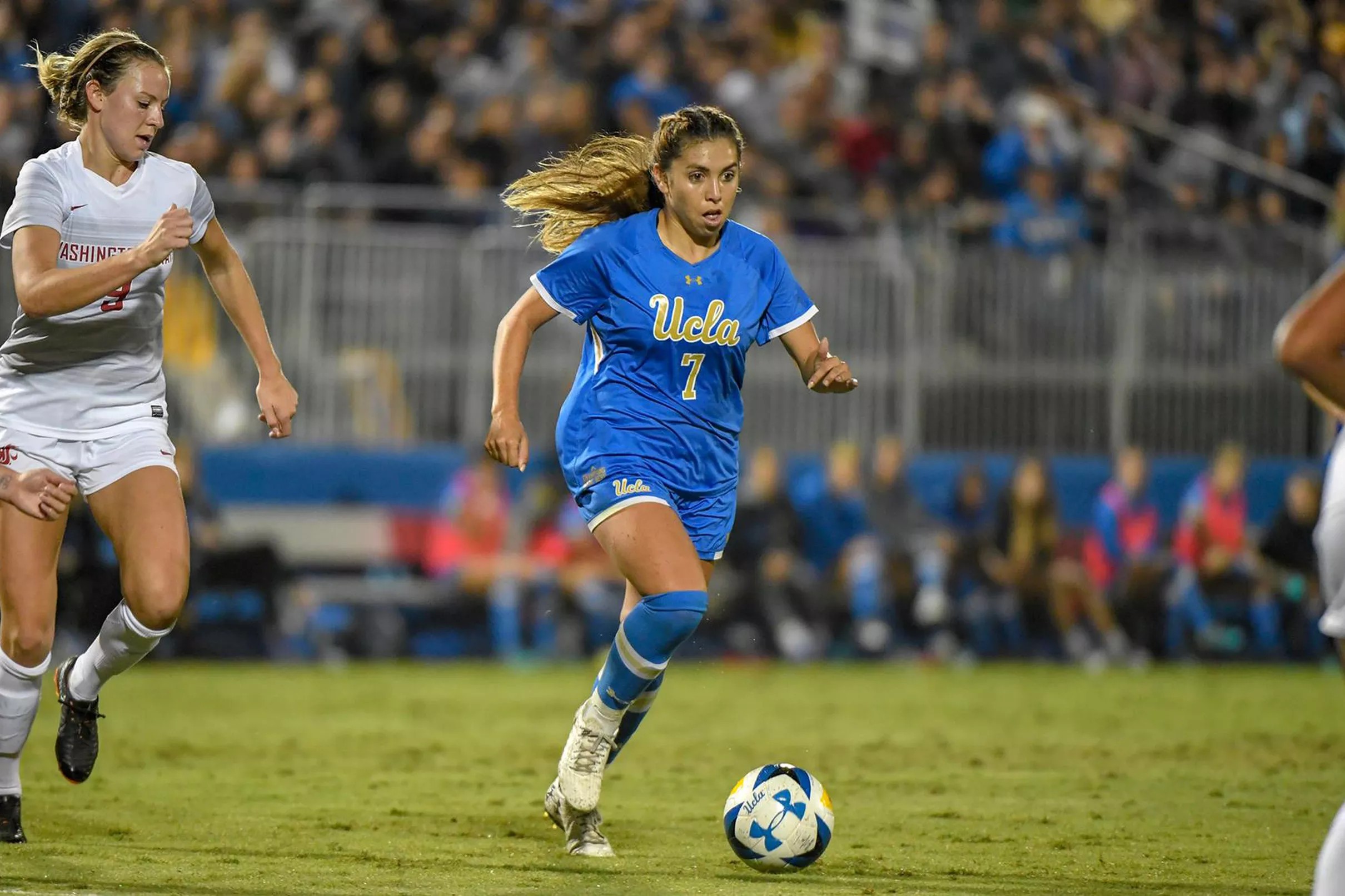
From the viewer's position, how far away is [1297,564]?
1598 cm

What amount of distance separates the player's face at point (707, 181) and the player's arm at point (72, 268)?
6.09ft

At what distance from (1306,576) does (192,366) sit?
993 centimetres

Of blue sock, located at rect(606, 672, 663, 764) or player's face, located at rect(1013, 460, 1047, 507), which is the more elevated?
blue sock, located at rect(606, 672, 663, 764)

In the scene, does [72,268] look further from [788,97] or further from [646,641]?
[788,97]

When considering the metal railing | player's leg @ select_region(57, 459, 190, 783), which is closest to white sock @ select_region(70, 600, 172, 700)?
player's leg @ select_region(57, 459, 190, 783)

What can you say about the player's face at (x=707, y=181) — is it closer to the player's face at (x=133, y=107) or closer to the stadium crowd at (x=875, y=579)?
the player's face at (x=133, y=107)

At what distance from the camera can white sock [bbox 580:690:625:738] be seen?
6559 millimetres

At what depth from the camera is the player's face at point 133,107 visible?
20.3 feet

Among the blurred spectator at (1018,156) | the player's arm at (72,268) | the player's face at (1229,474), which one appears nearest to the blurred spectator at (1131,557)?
the player's face at (1229,474)

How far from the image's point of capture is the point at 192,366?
15.6 meters

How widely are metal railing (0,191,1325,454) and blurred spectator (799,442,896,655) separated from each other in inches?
32.1

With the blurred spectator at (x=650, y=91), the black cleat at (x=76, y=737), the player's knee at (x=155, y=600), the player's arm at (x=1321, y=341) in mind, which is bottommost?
the black cleat at (x=76, y=737)

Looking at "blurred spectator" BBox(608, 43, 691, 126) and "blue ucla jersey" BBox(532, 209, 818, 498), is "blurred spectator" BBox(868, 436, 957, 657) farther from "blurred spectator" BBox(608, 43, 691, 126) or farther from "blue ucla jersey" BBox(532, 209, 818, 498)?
"blue ucla jersey" BBox(532, 209, 818, 498)

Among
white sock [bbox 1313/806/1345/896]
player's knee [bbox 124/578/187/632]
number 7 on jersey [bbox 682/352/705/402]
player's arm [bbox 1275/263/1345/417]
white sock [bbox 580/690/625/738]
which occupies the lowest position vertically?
white sock [bbox 580/690/625/738]
